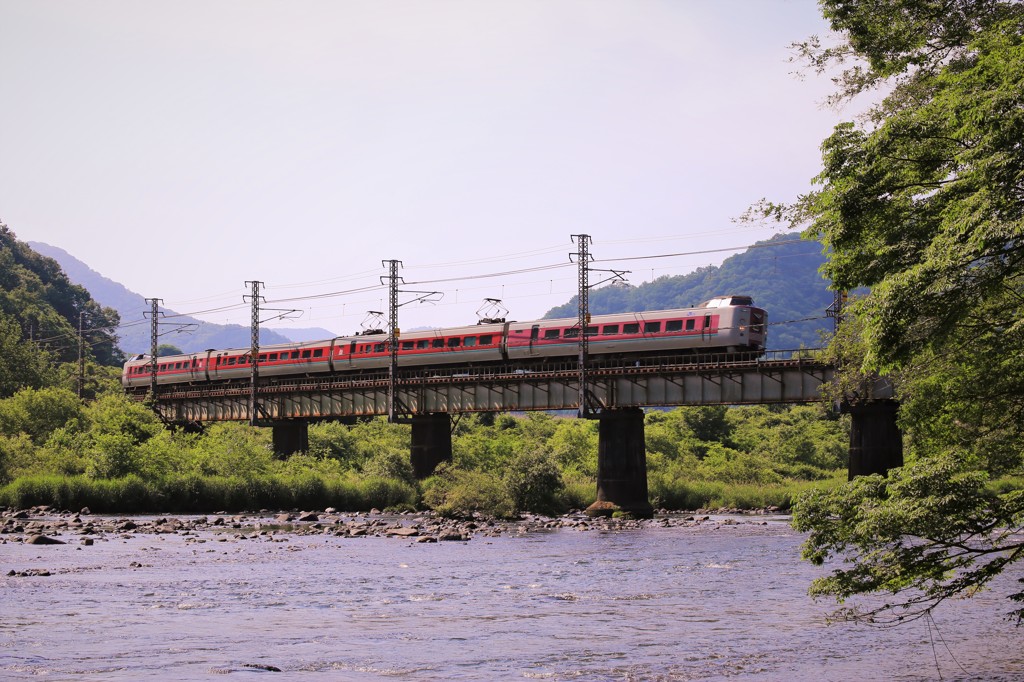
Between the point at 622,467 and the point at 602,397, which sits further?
the point at 602,397

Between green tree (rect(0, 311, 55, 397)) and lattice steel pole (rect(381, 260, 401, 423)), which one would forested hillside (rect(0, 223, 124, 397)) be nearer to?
green tree (rect(0, 311, 55, 397))

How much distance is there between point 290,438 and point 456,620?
55441 millimetres

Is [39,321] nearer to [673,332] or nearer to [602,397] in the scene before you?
[602,397]

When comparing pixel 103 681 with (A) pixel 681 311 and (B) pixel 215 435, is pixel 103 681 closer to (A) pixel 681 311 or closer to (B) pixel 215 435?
(A) pixel 681 311

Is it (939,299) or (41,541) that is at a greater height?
(939,299)

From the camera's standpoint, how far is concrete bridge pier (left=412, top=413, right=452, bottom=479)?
213ft

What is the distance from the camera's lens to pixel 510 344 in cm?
6153

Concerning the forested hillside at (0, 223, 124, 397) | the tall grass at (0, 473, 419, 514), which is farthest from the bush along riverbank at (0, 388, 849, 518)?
the forested hillside at (0, 223, 124, 397)

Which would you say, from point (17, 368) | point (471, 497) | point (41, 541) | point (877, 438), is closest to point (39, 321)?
point (17, 368)

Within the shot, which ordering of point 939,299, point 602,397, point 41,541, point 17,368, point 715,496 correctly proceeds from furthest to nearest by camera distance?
point 17,368
point 715,496
point 602,397
point 41,541
point 939,299

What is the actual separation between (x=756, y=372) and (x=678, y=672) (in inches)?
1420

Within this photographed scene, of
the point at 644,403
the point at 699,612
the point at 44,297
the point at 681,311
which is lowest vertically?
the point at 699,612

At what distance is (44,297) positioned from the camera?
538 ft

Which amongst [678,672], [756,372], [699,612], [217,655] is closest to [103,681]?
[217,655]
